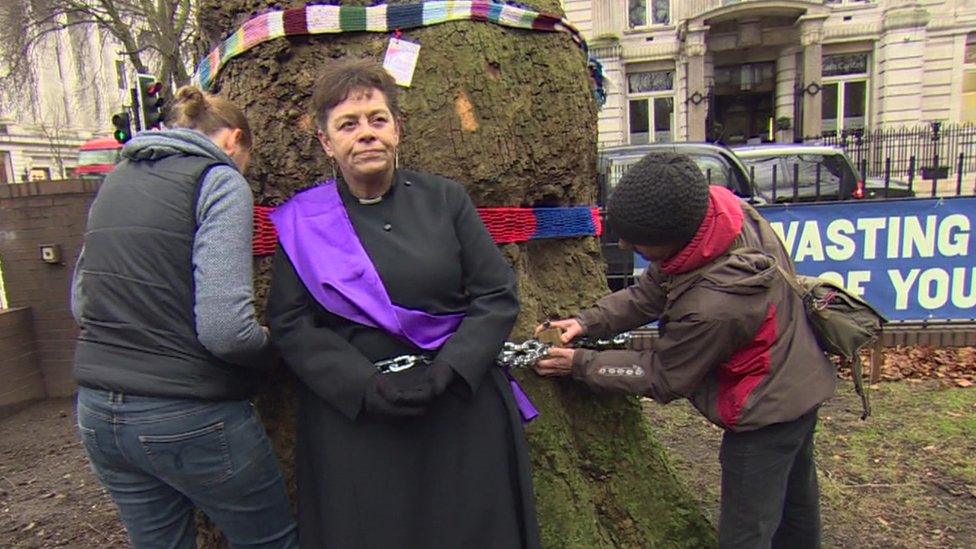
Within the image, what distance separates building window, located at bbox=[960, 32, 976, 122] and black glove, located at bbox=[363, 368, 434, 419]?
1015 inches

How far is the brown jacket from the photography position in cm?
193

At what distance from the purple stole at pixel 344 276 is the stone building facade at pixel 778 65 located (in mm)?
21092

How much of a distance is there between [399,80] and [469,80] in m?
0.22

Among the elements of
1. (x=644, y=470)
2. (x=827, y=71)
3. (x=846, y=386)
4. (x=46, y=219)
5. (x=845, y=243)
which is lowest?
(x=846, y=386)

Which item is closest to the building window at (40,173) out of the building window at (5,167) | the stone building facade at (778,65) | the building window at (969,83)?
the building window at (5,167)

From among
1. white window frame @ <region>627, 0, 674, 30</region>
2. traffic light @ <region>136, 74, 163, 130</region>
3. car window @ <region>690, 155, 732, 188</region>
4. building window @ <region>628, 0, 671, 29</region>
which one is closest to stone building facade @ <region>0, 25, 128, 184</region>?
white window frame @ <region>627, 0, 674, 30</region>

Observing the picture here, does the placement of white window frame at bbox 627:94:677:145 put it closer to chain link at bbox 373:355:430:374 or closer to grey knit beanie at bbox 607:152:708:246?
grey knit beanie at bbox 607:152:708:246

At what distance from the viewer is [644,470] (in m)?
2.60

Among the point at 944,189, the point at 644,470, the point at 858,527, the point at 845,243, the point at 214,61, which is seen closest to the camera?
the point at 214,61

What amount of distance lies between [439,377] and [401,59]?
41.1 inches

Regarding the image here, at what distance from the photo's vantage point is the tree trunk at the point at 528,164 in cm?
216

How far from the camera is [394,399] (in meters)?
1.65

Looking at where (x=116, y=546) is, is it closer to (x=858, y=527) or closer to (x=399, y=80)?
(x=399, y=80)

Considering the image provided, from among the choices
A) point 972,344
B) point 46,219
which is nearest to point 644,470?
point 972,344
